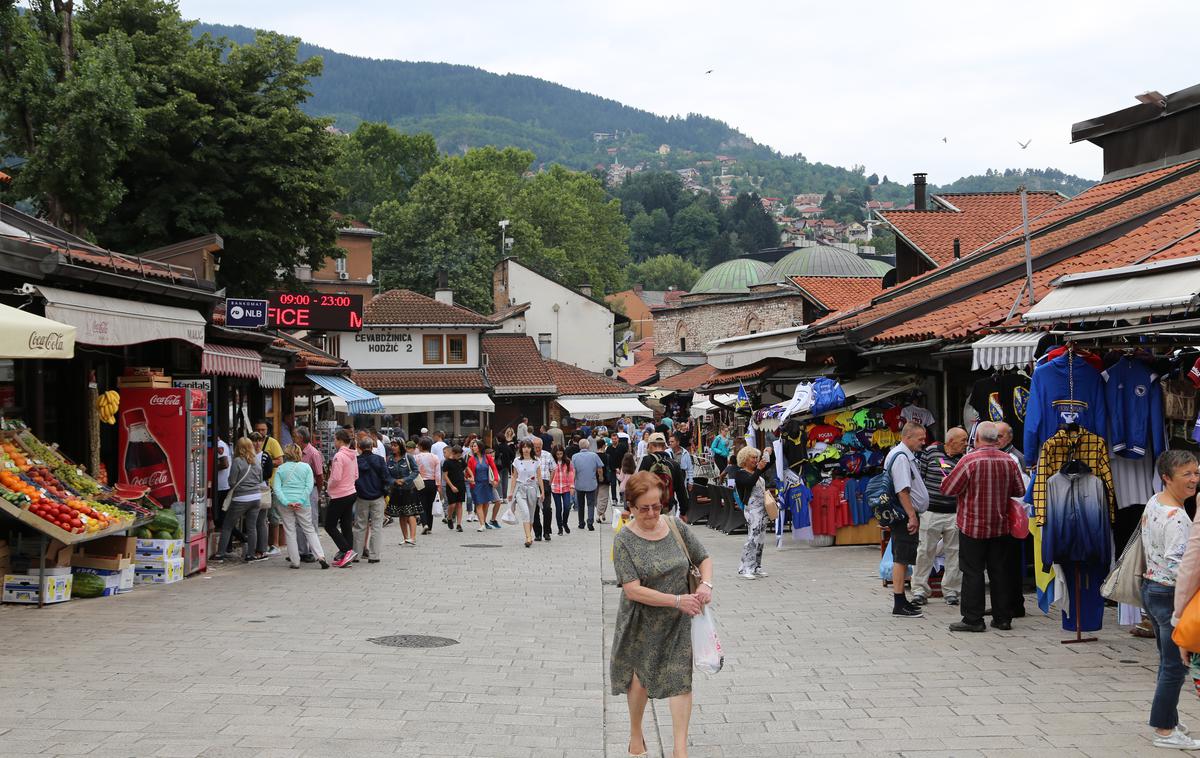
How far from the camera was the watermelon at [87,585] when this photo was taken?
40.3 feet

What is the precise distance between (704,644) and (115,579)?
8085 mm

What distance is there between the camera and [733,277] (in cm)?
8650

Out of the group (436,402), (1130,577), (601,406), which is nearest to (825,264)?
(601,406)

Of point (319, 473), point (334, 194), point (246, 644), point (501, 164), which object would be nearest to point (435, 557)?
point (319, 473)

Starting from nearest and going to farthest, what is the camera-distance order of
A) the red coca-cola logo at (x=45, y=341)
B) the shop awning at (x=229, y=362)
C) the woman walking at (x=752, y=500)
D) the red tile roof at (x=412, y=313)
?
the red coca-cola logo at (x=45, y=341) < the woman walking at (x=752, y=500) < the shop awning at (x=229, y=362) < the red tile roof at (x=412, y=313)

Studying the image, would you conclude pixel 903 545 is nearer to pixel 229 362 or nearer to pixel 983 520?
pixel 983 520

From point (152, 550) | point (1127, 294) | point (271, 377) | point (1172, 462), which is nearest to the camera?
point (1172, 462)

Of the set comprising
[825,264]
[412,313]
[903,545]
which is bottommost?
[903,545]

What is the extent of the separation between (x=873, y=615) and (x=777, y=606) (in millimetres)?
1126

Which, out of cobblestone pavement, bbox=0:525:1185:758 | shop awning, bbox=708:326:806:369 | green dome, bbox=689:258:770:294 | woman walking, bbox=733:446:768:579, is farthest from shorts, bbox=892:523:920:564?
green dome, bbox=689:258:770:294

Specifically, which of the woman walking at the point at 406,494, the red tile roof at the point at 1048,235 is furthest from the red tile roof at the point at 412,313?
the red tile roof at the point at 1048,235

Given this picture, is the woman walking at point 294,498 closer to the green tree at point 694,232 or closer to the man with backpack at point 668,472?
the man with backpack at point 668,472

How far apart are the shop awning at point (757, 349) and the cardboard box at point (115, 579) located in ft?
35.1

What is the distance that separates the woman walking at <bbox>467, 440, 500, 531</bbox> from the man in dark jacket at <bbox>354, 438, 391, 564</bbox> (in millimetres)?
6103
